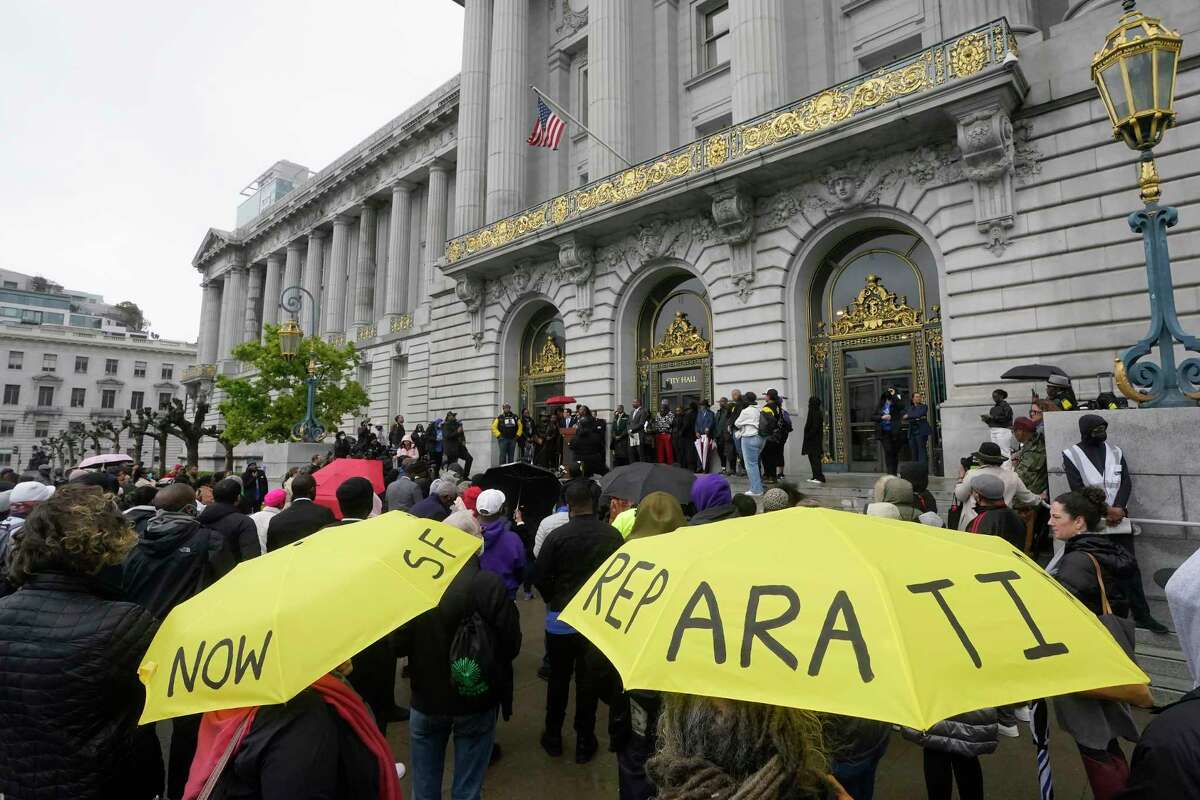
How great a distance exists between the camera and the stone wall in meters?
5.87

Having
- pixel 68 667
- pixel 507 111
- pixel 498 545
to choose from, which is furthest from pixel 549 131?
pixel 68 667

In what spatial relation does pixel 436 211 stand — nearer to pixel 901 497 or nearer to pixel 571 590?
pixel 571 590

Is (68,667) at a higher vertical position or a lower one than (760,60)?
lower

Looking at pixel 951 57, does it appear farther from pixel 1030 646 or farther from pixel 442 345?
pixel 442 345

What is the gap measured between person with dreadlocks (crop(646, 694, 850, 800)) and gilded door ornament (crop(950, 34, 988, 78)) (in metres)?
15.0

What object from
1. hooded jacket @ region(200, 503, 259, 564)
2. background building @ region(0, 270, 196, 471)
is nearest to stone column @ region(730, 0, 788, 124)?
hooded jacket @ region(200, 503, 259, 564)

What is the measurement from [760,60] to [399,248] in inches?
1106

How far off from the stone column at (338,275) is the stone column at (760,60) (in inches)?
1368

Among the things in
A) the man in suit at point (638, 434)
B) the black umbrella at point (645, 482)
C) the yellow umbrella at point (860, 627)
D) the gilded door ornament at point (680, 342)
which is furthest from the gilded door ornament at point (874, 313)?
the yellow umbrella at point (860, 627)

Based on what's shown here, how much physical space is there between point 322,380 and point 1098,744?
33860 mm

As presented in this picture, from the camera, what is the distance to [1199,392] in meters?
6.25

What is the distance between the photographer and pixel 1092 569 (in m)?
3.46

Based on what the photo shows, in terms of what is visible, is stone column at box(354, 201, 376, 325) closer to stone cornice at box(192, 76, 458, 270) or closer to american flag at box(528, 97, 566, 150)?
→ stone cornice at box(192, 76, 458, 270)

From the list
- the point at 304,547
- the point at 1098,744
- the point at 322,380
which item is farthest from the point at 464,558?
the point at 322,380
